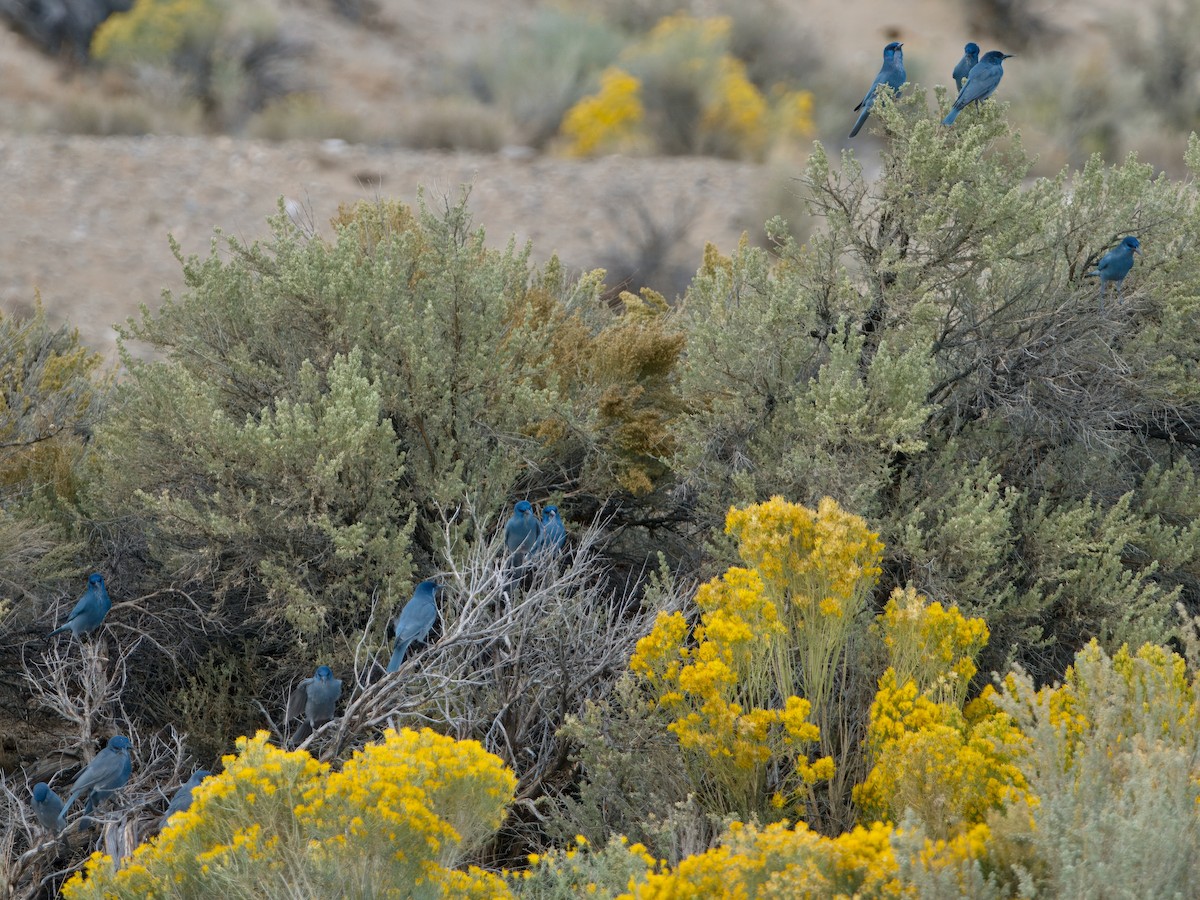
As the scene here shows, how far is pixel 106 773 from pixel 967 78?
14.7 ft

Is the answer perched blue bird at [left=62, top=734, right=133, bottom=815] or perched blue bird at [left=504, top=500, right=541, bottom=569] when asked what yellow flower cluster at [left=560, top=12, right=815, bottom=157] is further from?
perched blue bird at [left=62, top=734, right=133, bottom=815]

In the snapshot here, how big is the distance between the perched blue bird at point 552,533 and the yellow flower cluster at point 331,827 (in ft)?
4.83

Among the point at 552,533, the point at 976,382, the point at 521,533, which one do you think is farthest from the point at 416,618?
the point at 976,382

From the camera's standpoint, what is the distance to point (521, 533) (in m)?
5.23

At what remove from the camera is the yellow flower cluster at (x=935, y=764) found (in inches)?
153

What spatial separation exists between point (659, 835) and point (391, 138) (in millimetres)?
12992

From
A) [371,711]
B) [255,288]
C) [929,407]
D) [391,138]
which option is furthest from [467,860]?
[391,138]

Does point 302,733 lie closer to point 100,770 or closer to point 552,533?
point 100,770

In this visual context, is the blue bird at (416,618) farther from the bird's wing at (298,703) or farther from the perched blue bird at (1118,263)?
the perched blue bird at (1118,263)

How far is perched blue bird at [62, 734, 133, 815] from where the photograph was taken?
15.4 feet

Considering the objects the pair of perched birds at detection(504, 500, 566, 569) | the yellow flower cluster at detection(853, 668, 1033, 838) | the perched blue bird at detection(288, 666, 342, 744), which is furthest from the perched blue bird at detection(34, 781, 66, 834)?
the yellow flower cluster at detection(853, 668, 1033, 838)

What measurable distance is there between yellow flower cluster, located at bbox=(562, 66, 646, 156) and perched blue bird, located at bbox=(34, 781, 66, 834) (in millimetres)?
11991

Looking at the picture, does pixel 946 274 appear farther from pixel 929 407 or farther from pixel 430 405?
pixel 430 405

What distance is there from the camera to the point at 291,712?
5.03 m
